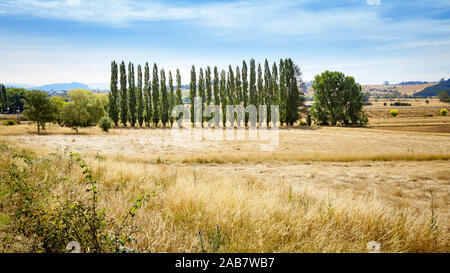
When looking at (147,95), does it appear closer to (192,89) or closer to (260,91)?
(192,89)

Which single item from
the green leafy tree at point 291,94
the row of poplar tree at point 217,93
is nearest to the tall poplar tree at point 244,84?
the row of poplar tree at point 217,93

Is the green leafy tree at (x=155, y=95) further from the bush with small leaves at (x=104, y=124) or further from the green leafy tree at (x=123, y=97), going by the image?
the bush with small leaves at (x=104, y=124)

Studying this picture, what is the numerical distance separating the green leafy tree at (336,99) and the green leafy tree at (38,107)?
54.0 metres

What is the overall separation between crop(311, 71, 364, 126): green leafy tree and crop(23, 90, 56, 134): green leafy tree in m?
54.0

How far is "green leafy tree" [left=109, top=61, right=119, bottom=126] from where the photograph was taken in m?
56.4

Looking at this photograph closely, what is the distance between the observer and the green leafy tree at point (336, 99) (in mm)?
56156

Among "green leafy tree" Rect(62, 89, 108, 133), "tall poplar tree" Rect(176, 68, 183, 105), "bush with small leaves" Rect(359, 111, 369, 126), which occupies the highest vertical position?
"tall poplar tree" Rect(176, 68, 183, 105)

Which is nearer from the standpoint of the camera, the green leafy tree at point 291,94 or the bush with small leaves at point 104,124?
the bush with small leaves at point 104,124

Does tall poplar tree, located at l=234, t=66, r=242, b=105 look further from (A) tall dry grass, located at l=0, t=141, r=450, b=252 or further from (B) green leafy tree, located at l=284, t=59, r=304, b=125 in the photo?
(A) tall dry grass, located at l=0, t=141, r=450, b=252

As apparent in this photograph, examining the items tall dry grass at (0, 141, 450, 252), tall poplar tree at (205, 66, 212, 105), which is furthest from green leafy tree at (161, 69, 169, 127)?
tall dry grass at (0, 141, 450, 252)

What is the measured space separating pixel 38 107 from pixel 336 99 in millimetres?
58849

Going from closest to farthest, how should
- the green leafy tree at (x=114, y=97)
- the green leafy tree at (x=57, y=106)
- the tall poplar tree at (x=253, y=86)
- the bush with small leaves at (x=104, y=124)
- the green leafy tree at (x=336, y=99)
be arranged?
the green leafy tree at (x=57, y=106)
the bush with small leaves at (x=104, y=124)
the green leafy tree at (x=336, y=99)
the green leafy tree at (x=114, y=97)
the tall poplar tree at (x=253, y=86)
